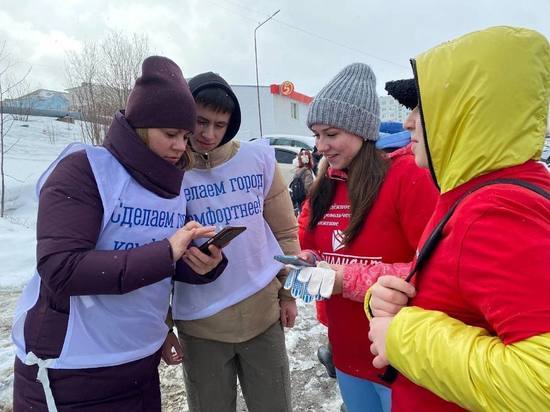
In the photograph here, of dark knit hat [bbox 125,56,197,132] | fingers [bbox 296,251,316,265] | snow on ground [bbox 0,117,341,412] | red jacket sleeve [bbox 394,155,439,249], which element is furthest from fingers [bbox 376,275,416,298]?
snow on ground [bbox 0,117,341,412]

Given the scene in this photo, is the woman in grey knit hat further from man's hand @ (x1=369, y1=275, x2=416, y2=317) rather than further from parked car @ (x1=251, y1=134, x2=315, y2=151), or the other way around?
parked car @ (x1=251, y1=134, x2=315, y2=151)

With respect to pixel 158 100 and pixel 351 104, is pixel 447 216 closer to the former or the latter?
pixel 351 104

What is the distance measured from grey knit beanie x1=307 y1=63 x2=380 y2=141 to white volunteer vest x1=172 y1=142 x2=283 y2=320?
0.44m

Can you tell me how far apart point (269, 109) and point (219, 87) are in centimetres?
3014

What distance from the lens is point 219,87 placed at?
1871 millimetres

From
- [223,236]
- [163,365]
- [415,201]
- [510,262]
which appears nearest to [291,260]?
[223,236]

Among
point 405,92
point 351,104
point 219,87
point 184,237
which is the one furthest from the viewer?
point 219,87

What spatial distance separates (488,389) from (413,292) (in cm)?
29

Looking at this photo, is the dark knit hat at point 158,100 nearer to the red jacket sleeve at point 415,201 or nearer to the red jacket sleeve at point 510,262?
the red jacket sleeve at point 415,201

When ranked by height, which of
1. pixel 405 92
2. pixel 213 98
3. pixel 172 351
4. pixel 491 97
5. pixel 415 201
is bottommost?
pixel 172 351

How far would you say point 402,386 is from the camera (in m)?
1.07

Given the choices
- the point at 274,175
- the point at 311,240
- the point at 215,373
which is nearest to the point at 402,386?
the point at 311,240

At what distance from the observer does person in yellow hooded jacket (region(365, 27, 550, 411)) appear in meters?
0.73

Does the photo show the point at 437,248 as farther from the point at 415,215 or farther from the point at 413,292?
the point at 415,215
